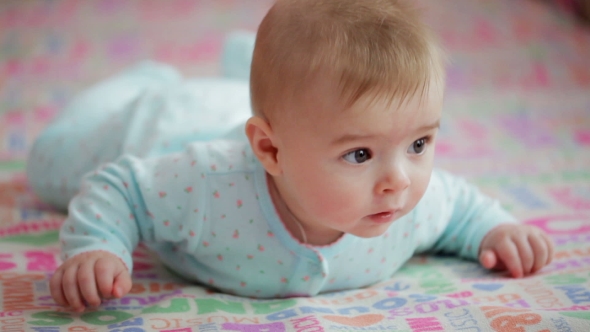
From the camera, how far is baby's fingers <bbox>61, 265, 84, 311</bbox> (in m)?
0.88

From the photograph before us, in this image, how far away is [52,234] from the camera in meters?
1.21

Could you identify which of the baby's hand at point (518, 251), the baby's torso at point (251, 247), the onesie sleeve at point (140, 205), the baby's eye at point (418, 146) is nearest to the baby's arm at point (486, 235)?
the baby's hand at point (518, 251)

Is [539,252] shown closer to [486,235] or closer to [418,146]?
[486,235]

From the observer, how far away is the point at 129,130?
1.33 meters

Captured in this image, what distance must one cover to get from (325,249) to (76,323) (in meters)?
0.35

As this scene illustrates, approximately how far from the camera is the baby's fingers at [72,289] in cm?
88

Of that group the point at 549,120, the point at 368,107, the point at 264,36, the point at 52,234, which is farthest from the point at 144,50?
the point at 368,107

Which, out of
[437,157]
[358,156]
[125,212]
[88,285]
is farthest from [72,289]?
[437,157]

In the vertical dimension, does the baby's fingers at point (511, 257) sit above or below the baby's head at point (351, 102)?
below

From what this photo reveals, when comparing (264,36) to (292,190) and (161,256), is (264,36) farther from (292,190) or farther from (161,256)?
(161,256)

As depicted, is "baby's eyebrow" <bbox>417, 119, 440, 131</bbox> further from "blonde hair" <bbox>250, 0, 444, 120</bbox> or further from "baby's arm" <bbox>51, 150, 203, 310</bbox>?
"baby's arm" <bbox>51, 150, 203, 310</bbox>

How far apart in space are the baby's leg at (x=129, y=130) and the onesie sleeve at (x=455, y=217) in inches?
16.1

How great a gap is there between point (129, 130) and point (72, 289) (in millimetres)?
499

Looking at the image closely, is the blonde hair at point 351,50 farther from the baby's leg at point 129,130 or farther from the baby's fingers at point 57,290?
the baby's leg at point 129,130
